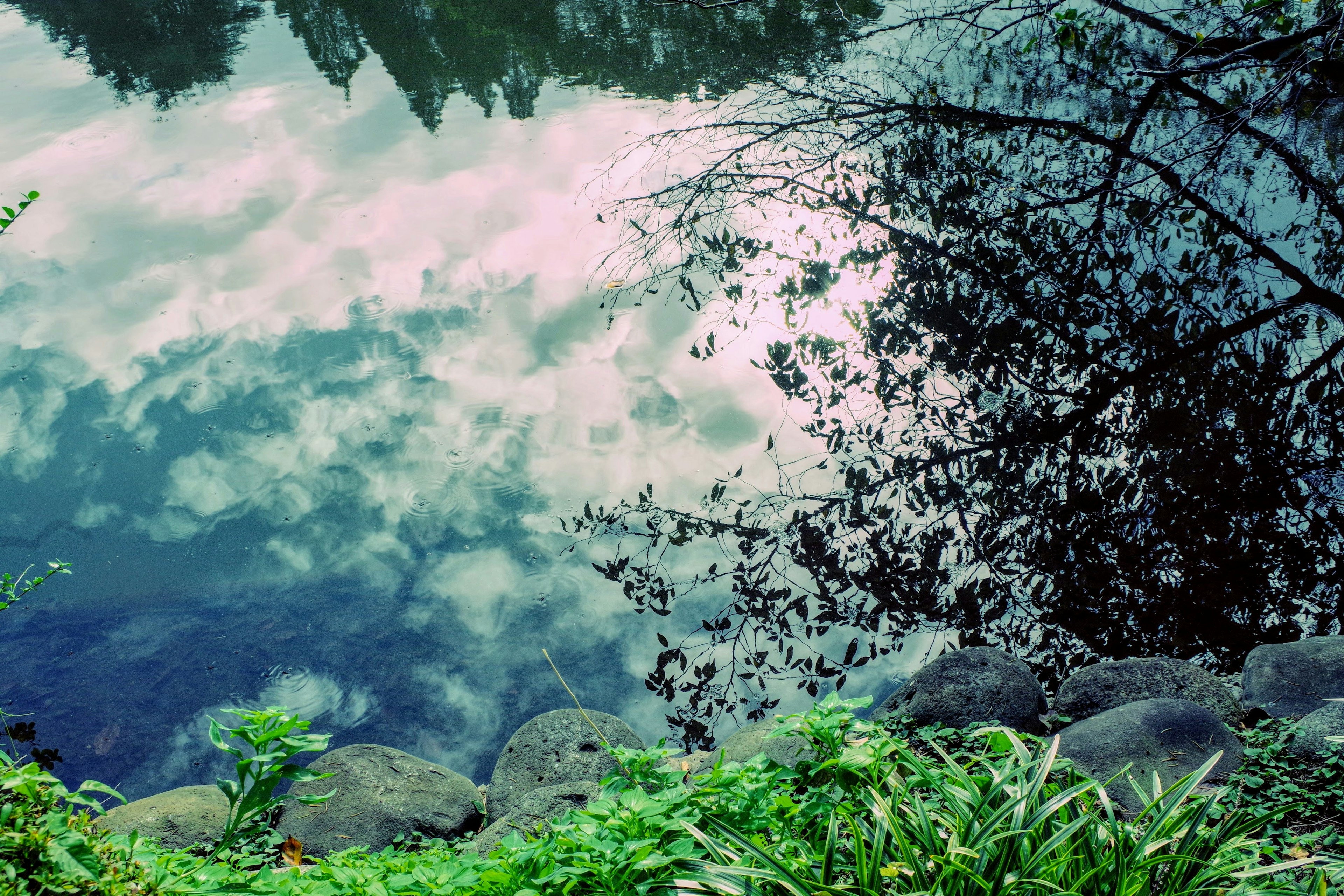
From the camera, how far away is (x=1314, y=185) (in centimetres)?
523

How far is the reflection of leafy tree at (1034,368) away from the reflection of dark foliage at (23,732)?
2.19 m

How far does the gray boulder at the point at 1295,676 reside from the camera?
2682 mm

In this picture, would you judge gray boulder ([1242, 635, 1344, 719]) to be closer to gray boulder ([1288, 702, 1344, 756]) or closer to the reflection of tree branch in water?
gray boulder ([1288, 702, 1344, 756])

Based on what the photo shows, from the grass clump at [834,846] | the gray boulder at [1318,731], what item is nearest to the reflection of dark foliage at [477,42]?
the gray boulder at [1318,731]

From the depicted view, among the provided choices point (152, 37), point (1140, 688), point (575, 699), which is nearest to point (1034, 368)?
point (1140, 688)

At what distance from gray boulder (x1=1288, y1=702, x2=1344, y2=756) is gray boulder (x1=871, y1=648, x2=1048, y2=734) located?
28.5 inches

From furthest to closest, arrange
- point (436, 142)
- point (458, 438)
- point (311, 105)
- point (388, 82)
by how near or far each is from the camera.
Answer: point (388, 82) < point (311, 105) < point (436, 142) < point (458, 438)

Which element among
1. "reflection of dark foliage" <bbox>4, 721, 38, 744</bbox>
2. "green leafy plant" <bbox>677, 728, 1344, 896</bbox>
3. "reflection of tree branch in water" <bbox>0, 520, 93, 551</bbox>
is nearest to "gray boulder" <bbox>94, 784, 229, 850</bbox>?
"reflection of dark foliage" <bbox>4, 721, 38, 744</bbox>

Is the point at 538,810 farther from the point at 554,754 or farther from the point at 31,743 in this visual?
the point at 31,743

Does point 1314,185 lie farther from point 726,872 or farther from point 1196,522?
point 726,872

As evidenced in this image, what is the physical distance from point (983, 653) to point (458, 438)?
8.55 ft

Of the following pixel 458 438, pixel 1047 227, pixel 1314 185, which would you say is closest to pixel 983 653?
pixel 458 438

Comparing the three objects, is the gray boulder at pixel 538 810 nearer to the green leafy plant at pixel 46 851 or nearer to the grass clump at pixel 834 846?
the grass clump at pixel 834 846

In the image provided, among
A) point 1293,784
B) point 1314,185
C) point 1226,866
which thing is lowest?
point 1293,784
